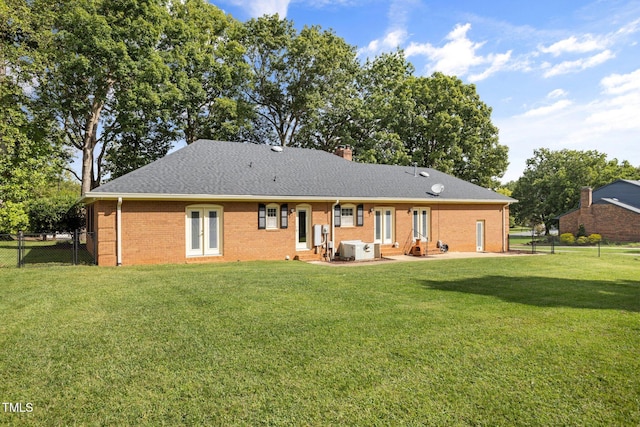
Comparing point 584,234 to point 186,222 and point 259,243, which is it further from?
point 186,222

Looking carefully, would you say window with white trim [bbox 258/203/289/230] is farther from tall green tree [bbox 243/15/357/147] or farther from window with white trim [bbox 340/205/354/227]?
tall green tree [bbox 243/15/357/147]

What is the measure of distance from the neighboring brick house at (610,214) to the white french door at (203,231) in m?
37.3

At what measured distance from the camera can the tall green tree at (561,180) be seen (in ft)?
150

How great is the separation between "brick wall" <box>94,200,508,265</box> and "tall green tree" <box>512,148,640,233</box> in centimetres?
3026

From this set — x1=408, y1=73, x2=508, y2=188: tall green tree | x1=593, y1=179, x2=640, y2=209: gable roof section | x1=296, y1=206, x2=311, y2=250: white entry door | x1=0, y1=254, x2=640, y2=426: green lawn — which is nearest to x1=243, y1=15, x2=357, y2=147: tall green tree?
x1=408, y1=73, x2=508, y2=188: tall green tree

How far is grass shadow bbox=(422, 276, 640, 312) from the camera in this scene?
7.43m

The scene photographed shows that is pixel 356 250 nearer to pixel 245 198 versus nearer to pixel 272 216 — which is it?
pixel 272 216

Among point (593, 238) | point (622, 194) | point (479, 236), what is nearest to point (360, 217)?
point (479, 236)

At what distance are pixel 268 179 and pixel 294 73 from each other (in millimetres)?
20347

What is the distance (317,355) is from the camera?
4.64 metres

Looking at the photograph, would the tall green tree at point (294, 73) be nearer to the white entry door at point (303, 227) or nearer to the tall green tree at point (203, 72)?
the tall green tree at point (203, 72)

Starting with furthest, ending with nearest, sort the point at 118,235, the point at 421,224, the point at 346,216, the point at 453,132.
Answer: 1. the point at 453,132
2. the point at 421,224
3. the point at 346,216
4. the point at 118,235

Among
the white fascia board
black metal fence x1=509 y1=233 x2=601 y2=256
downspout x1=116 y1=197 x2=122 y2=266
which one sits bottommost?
black metal fence x1=509 y1=233 x2=601 y2=256

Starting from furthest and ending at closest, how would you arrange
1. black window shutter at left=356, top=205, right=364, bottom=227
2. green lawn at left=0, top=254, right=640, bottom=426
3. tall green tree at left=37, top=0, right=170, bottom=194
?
tall green tree at left=37, top=0, right=170, bottom=194 < black window shutter at left=356, top=205, right=364, bottom=227 < green lawn at left=0, top=254, right=640, bottom=426
